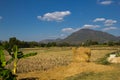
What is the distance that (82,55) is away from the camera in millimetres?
20219

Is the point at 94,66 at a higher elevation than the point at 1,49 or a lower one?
lower

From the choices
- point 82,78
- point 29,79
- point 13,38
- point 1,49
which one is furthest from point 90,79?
point 13,38

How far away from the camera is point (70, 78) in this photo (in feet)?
51.4

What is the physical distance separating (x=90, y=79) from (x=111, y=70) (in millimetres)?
2880

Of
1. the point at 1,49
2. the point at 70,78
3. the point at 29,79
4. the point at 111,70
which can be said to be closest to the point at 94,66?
the point at 111,70

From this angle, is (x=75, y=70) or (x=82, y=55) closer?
(x=75, y=70)

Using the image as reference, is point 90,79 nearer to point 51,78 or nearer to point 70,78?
point 70,78

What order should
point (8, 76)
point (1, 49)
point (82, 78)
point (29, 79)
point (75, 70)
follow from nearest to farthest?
point (8, 76) < point (1, 49) < point (82, 78) < point (29, 79) < point (75, 70)

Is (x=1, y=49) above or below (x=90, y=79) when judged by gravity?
above

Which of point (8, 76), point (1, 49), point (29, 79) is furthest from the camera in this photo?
point (29, 79)

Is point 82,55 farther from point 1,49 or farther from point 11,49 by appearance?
point 1,49

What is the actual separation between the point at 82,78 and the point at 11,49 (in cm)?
464

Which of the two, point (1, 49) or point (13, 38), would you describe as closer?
point (1, 49)

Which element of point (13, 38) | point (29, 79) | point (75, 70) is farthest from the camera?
point (13, 38)
